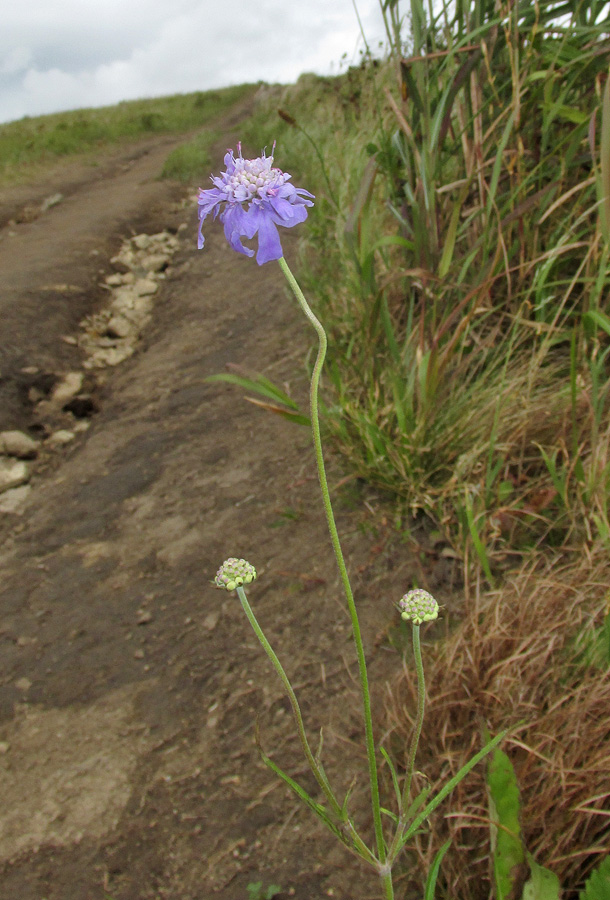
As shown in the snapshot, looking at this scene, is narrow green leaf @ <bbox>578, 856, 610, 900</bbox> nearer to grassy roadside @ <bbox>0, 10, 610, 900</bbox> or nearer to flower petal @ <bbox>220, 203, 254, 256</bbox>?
grassy roadside @ <bbox>0, 10, 610, 900</bbox>

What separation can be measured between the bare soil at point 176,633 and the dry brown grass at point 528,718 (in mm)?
188

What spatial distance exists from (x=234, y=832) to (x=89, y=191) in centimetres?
694

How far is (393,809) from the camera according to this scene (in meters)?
Answer: 1.24

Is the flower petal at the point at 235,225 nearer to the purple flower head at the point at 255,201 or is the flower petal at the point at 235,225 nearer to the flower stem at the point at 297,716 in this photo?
the purple flower head at the point at 255,201

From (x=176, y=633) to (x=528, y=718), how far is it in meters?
0.97

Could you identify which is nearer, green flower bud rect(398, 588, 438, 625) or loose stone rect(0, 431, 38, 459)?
green flower bud rect(398, 588, 438, 625)

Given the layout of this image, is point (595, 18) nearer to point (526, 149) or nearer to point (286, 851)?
point (526, 149)

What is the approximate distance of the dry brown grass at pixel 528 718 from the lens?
1.08 meters

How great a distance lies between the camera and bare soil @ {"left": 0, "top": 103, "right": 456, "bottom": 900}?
1.30 m

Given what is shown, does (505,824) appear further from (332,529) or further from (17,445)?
(17,445)

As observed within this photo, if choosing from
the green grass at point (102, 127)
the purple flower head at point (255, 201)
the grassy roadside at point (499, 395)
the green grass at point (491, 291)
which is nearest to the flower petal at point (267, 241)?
the purple flower head at point (255, 201)

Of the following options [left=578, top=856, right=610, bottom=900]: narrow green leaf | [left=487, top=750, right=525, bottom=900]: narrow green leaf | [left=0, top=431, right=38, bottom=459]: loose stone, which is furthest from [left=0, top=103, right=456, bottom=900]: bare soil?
[left=578, top=856, right=610, bottom=900]: narrow green leaf

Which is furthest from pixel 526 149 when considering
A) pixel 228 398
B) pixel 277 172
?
pixel 277 172

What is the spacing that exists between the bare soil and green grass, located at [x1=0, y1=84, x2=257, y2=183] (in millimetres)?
4916
